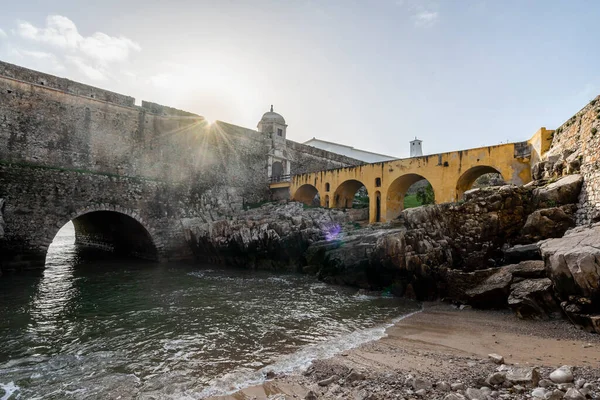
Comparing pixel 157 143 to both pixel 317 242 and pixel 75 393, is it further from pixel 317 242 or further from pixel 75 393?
pixel 75 393

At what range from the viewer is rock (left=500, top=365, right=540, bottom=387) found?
14.4ft

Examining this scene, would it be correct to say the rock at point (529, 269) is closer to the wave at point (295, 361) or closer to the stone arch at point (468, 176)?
the wave at point (295, 361)

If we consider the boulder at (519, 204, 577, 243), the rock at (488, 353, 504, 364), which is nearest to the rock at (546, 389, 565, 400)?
the rock at (488, 353, 504, 364)

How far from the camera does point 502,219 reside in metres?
11.2

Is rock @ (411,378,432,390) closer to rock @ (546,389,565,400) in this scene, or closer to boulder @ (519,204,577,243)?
rock @ (546,389,565,400)

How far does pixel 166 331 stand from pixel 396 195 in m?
16.6

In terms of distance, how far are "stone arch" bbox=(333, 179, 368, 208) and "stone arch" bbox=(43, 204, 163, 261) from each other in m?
13.2

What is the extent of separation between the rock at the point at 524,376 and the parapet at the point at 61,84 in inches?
947

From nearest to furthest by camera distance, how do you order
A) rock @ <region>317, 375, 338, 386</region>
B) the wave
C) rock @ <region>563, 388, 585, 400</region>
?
rock @ <region>563, 388, 585, 400</region>
rock @ <region>317, 375, 338, 386</region>
the wave

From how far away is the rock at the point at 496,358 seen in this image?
541 centimetres

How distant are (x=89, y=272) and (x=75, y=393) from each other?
14.2 meters

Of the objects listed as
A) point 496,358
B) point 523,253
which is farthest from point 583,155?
point 496,358

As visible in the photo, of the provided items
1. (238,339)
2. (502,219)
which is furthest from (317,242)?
(238,339)

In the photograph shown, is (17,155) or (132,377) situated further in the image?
(17,155)
